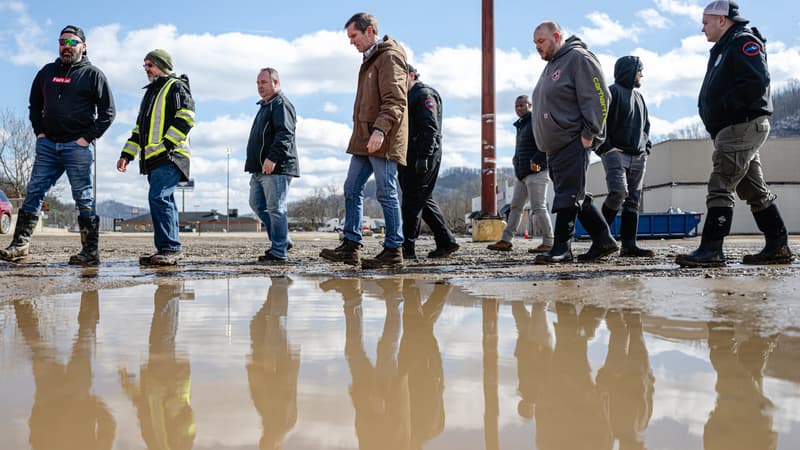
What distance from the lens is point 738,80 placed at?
13.8ft

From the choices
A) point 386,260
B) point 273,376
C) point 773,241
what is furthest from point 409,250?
point 273,376

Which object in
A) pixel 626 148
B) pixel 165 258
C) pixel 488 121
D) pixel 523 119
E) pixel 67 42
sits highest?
pixel 488 121

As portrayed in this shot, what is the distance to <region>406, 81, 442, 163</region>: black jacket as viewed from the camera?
5.58 metres

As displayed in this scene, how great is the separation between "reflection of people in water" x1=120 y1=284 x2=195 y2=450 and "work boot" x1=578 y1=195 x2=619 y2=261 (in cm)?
389

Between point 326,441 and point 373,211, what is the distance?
126 meters

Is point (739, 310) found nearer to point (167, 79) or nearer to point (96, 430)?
point (96, 430)

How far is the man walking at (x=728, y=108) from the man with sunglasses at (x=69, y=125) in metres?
4.70

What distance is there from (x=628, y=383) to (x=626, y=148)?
16.1ft

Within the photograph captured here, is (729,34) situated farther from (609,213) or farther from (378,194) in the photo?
(378,194)

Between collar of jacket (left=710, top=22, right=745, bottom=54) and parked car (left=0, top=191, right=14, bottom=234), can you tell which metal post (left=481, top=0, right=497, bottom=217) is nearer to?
collar of jacket (left=710, top=22, right=745, bottom=54)

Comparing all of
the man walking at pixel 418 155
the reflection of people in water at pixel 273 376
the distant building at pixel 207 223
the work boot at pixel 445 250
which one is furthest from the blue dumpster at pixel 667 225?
the distant building at pixel 207 223

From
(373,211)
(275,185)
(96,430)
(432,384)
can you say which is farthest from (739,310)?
(373,211)

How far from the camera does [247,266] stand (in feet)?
16.5

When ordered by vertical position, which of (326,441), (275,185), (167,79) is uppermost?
(167,79)
